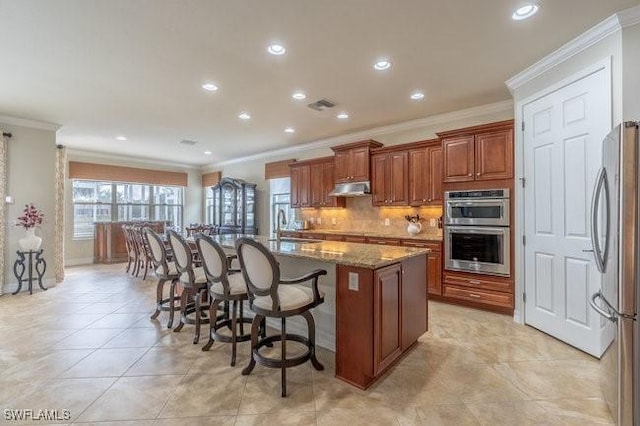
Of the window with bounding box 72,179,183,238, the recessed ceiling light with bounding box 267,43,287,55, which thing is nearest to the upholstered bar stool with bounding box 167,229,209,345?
the recessed ceiling light with bounding box 267,43,287,55

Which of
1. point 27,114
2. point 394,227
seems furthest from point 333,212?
point 27,114

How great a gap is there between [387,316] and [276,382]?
0.98 meters

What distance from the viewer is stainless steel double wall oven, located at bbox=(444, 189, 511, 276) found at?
387 centimetres

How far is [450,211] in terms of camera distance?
170 inches

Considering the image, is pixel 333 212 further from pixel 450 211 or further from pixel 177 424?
pixel 177 424

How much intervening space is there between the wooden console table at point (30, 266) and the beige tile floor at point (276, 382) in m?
1.96

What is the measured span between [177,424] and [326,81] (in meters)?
3.45

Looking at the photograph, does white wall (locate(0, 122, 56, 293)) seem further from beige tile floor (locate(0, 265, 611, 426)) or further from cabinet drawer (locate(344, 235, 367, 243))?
cabinet drawer (locate(344, 235, 367, 243))

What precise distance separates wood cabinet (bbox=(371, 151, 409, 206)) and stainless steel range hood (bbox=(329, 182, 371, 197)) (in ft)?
0.40

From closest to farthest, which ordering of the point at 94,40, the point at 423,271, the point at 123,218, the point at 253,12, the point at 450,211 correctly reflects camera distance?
the point at 253,12 < the point at 94,40 < the point at 423,271 < the point at 450,211 < the point at 123,218

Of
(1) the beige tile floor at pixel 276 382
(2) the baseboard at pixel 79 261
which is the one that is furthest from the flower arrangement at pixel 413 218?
(2) the baseboard at pixel 79 261

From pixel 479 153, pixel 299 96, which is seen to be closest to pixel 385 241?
pixel 479 153

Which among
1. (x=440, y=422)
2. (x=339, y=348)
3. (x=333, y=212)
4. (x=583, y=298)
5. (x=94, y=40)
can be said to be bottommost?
(x=440, y=422)

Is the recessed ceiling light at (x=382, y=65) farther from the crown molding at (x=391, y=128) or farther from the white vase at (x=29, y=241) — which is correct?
the white vase at (x=29, y=241)
